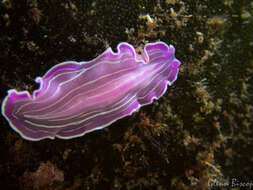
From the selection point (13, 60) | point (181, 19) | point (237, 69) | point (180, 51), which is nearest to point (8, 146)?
point (13, 60)

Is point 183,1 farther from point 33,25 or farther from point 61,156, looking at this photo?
point 61,156

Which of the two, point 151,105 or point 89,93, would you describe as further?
point 151,105

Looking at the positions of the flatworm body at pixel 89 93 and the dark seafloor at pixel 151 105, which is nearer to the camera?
the flatworm body at pixel 89 93

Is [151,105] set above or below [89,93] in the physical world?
below

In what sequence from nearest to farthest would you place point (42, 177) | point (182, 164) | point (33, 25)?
point (33, 25)
point (42, 177)
point (182, 164)

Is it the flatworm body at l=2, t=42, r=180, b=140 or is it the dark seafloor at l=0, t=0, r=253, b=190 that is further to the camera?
the dark seafloor at l=0, t=0, r=253, b=190
